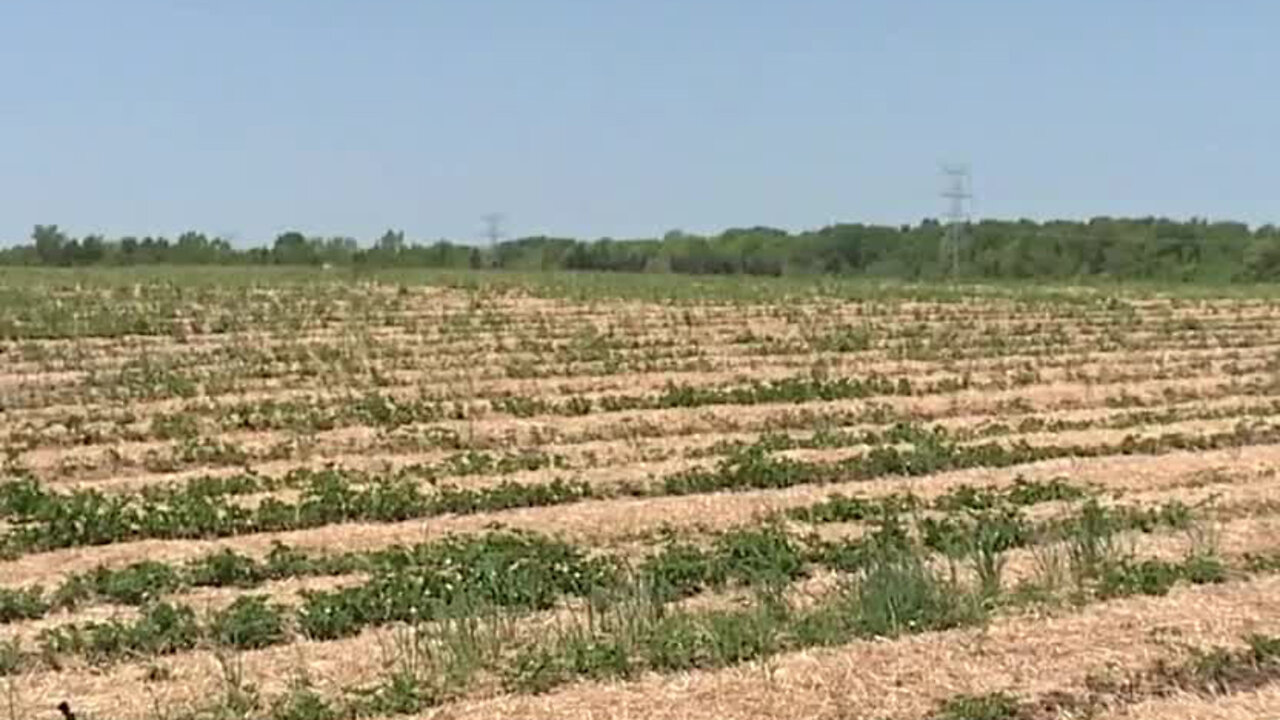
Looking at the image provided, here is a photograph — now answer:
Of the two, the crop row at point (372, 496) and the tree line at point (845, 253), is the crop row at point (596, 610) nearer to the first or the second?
the crop row at point (372, 496)

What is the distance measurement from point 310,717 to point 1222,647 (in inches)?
158

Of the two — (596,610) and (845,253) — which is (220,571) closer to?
(596,610)

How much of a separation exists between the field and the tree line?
62.1m

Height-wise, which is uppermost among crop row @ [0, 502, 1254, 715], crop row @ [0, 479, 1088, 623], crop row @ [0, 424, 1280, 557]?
crop row @ [0, 502, 1254, 715]

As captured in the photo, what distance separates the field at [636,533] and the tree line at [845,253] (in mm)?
62140

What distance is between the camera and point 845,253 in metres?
100

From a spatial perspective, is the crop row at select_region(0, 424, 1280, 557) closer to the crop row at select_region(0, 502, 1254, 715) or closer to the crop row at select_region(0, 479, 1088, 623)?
the crop row at select_region(0, 479, 1088, 623)

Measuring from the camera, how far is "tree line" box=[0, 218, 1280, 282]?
85.3 metres

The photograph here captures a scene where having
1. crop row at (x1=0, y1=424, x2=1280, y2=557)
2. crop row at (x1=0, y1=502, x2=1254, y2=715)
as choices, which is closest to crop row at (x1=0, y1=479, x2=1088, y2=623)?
crop row at (x1=0, y1=502, x2=1254, y2=715)

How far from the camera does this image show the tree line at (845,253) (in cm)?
8531

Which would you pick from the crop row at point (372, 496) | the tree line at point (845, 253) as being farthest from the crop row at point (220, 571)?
the tree line at point (845, 253)

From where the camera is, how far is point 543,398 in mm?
18016

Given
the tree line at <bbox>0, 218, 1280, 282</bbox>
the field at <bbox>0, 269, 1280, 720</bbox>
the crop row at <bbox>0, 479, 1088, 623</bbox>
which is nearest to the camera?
the field at <bbox>0, 269, 1280, 720</bbox>

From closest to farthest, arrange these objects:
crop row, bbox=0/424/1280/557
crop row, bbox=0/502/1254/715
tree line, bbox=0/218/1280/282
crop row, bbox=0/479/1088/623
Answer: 1. crop row, bbox=0/502/1254/715
2. crop row, bbox=0/479/1088/623
3. crop row, bbox=0/424/1280/557
4. tree line, bbox=0/218/1280/282
